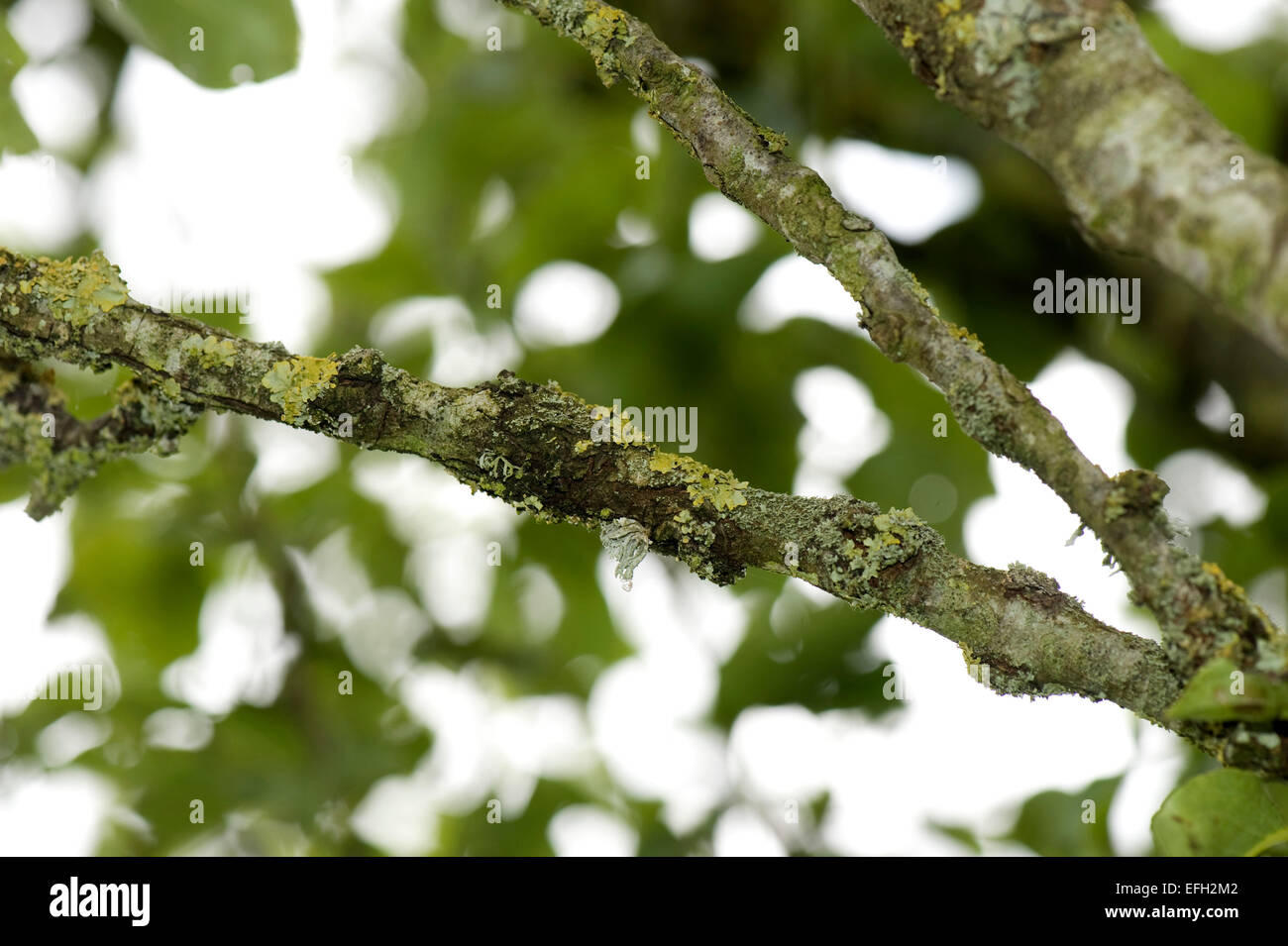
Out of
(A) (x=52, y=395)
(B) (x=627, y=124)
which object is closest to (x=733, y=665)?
(B) (x=627, y=124)

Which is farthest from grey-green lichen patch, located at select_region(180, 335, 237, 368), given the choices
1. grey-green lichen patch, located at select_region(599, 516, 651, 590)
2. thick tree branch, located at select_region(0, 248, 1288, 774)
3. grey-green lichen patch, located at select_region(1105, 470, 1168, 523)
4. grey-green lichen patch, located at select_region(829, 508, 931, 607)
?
grey-green lichen patch, located at select_region(1105, 470, 1168, 523)

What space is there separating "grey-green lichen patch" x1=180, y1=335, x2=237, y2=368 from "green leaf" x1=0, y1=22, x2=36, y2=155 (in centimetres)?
73

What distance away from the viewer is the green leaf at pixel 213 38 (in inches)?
57.4

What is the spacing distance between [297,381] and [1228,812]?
0.80 metres

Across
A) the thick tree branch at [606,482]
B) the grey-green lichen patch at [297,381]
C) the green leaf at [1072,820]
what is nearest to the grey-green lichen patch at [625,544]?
the thick tree branch at [606,482]

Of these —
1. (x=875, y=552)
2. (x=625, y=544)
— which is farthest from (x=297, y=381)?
(x=875, y=552)

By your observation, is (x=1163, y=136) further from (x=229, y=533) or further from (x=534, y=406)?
(x=229, y=533)

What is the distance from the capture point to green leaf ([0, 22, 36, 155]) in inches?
54.1

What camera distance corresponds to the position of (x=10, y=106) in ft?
4.56

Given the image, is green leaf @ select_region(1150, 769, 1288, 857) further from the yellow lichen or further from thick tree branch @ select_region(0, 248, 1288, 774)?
the yellow lichen

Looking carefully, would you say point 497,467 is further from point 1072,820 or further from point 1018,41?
point 1072,820

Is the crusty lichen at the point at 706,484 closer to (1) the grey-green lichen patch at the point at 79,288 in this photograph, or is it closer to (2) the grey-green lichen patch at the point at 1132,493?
(2) the grey-green lichen patch at the point at 1132,493

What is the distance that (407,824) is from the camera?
224cm
